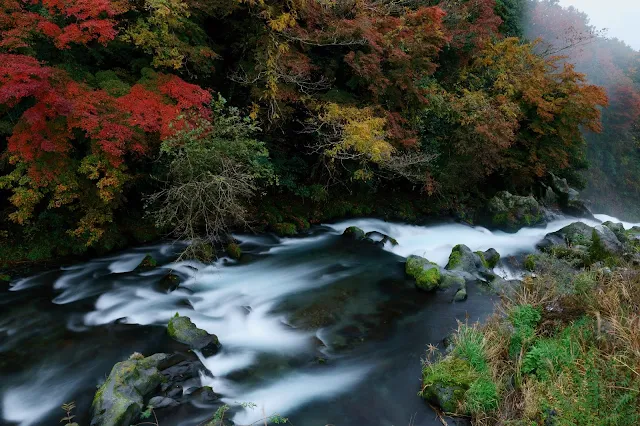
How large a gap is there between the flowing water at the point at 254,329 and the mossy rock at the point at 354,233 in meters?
1.06

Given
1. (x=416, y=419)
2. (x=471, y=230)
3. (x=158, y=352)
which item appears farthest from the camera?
(x=471, y=230)

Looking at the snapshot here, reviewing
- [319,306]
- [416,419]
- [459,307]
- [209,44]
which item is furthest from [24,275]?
[459,307]

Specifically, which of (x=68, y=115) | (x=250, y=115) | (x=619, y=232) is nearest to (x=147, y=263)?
(x=68, y=115)

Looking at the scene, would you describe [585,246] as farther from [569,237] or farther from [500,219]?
[500,219]

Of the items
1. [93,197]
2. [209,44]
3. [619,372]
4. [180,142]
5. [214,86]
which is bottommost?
[619,372]

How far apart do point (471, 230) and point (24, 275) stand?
41.4 feet

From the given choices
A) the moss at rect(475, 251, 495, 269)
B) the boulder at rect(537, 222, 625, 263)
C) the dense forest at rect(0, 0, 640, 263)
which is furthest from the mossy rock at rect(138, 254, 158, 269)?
the boulder at rect(537, 222, 625, 263)

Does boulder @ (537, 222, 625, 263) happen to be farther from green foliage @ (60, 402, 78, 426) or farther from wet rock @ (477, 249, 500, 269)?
green foliage @ (60, 402, 78, 426)

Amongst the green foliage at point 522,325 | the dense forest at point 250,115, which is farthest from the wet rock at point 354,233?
the green foliage at point 522,325

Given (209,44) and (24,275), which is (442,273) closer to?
(209,44)

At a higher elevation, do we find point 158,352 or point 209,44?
point 209,44

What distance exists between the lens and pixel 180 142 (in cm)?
753

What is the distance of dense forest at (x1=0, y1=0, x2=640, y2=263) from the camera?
7.12 m

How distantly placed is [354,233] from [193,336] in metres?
6.23
